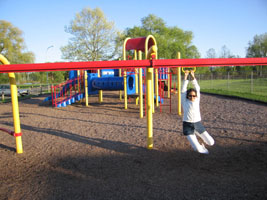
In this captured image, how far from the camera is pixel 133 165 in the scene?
358cm

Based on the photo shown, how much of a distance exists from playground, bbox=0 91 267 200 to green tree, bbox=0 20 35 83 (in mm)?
30548

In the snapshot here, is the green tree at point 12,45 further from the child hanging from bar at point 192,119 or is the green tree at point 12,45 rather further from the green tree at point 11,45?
the child hanging from bar at point 192,119

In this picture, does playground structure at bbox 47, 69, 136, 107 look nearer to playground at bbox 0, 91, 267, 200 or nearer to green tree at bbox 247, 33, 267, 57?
playground at bbox 0, 91, 267, 200

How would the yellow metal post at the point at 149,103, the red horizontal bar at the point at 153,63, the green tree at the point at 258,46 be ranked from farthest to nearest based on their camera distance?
1. the green tree at the point at 258,46
2. the yellow metal post at the point at 149,103
3. the red horizontal bar at the point at 153,63

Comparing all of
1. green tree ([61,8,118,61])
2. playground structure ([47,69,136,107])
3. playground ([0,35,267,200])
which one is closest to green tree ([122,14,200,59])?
green tree ([61,8,118,61])

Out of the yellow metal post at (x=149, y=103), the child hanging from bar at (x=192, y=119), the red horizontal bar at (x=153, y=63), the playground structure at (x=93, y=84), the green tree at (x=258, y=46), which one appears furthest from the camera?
the green tree at (x=258, y=46)

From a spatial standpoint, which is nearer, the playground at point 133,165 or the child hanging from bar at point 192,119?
the playground at point 133,165

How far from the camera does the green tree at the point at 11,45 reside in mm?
31562

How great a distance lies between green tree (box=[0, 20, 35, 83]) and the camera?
3156 cm

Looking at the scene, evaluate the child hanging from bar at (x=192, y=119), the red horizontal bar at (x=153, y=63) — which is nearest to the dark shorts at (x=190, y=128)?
the child hanging from bar at (x=192, y=119)

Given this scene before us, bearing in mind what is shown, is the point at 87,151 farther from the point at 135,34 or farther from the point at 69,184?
the point at 135,34

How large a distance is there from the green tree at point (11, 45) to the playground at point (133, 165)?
30548mm

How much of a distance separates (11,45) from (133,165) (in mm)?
34738

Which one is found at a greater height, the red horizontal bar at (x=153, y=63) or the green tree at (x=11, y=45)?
the green tree at (x=11, y=45)
